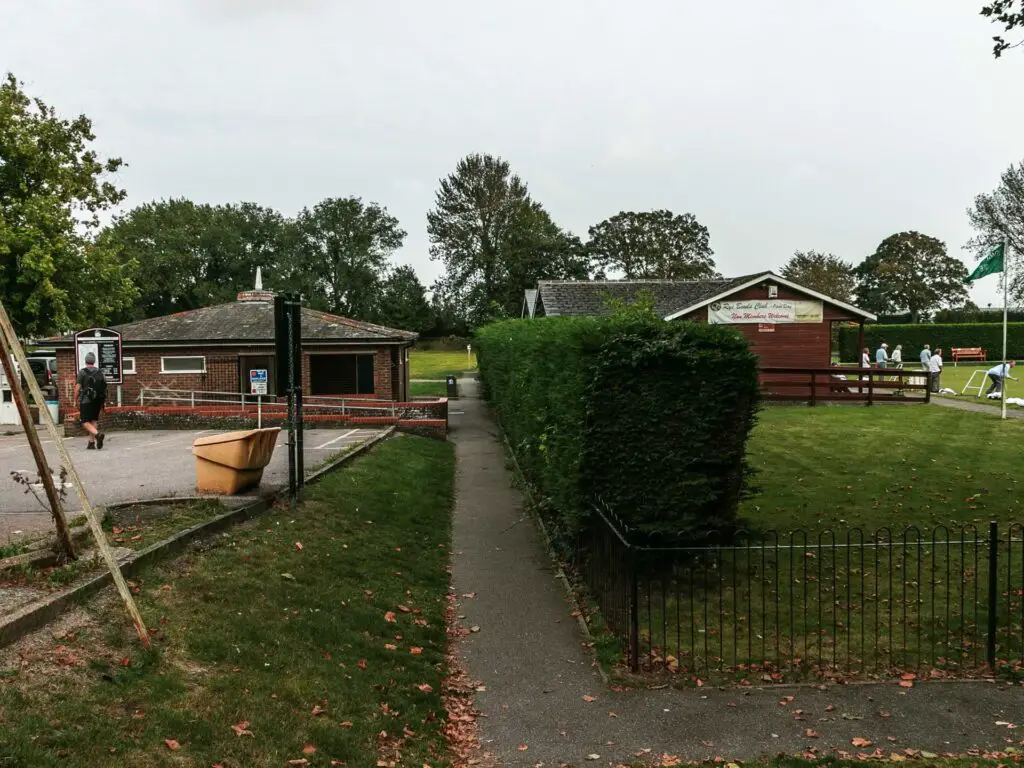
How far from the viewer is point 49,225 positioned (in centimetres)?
3003

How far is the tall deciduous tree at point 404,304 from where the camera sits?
72.4m

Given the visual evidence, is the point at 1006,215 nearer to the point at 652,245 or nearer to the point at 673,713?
the point at 652,245

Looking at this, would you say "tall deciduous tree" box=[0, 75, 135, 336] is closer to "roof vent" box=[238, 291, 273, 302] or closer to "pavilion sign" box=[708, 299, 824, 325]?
"roof vent" box=[238, 291, 273, 302]

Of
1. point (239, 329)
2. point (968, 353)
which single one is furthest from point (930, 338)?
point (239, 329)

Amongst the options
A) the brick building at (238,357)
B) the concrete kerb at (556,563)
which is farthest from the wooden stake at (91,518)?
the brick building at (238,357)

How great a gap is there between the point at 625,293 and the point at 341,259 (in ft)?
158

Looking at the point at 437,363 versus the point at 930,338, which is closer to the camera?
the point at 930,338

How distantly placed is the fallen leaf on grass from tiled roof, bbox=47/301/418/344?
22175 mm

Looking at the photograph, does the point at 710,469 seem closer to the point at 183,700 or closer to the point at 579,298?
the point at 183,700

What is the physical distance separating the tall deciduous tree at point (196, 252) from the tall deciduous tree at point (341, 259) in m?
2.18

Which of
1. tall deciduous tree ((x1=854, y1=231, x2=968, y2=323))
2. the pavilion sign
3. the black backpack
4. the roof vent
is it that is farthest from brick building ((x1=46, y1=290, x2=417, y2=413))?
tall deciduous tree ((x1=854, y1=231, x2=968, y2=323))

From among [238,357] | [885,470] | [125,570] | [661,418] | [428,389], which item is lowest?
[885,470]

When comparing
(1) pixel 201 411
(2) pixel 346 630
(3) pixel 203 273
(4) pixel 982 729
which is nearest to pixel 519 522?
(2) pixel 346 630

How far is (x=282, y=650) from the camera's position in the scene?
247 inches
